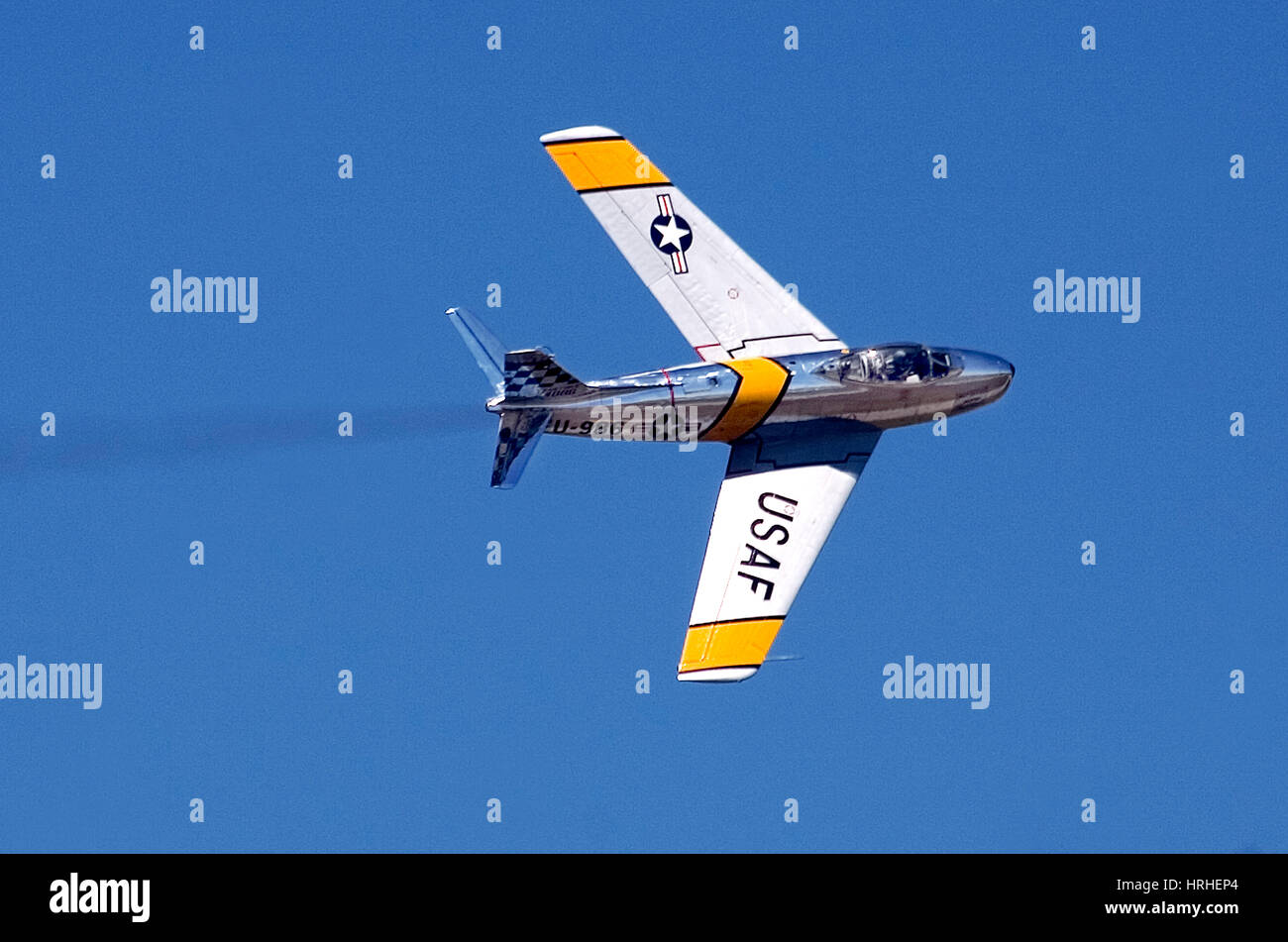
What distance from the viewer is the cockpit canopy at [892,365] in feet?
162

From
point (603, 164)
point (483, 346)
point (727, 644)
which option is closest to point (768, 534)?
point (727, 644)

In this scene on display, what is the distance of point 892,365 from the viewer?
49.8 m

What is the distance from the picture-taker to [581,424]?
158ft

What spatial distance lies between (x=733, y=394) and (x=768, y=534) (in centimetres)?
309

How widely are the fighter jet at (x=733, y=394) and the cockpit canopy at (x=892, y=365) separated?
1.2 inches

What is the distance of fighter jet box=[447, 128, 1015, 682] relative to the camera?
47250 mm

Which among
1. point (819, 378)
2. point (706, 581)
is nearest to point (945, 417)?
point (819, 378)

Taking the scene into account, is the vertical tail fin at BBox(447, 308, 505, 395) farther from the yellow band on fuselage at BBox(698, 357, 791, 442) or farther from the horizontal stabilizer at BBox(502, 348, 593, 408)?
the yellow band on fuselage at BBox(698, 357, 791, 442)

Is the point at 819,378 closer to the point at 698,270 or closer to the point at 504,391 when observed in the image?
the point at 698,270

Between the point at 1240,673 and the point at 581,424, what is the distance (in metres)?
15.0

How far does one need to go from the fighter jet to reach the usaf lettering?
4 centimetres
